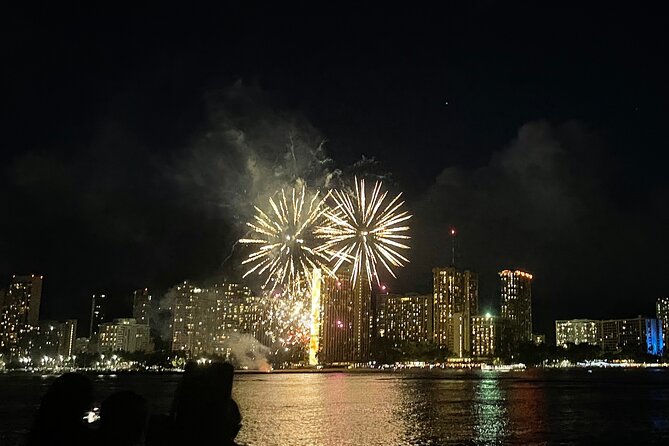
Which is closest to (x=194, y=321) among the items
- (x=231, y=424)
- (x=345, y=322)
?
(x=345, y=322)

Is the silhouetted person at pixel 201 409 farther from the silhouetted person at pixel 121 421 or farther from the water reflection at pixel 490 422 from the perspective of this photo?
the water reflection at pixel 490 422

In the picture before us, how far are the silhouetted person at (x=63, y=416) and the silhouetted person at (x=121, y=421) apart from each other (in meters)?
0.16

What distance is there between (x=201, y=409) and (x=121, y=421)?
70 centimetres

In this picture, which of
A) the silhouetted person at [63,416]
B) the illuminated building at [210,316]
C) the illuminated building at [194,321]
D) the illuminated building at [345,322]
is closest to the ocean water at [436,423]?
the silhouetted person at [63,416]

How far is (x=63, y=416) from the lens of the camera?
15.0 feet

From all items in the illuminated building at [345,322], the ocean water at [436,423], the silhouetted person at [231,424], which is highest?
the illuminated building at [345,322]

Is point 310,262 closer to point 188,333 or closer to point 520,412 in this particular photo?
point 520,412

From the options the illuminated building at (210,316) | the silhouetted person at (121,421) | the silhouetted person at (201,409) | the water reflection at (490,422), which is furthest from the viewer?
the illuminated building at (210,316)

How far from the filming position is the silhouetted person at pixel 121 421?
14.6 ft

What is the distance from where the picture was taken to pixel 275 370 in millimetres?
144000

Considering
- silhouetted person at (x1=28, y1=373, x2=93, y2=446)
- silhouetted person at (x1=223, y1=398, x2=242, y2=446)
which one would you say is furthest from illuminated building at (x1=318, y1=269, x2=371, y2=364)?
silhouetted person at (x1=28, y1=373, x2=93, y2=446)

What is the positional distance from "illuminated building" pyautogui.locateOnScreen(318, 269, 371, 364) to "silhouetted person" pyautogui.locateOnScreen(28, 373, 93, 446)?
435 feet

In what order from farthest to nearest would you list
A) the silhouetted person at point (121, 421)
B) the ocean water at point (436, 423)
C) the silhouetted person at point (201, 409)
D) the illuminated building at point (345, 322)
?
the illuminated building at point (345, 322), the ocean water at point (436, 423), the silhouetted person at point (201, 409), the silhouetted person at point (121, 421)

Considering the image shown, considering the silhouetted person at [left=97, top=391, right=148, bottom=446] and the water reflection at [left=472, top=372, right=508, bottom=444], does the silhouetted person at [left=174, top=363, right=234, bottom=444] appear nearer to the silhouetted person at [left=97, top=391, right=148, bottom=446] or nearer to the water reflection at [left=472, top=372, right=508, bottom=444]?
the silhouetted person at [left=97, top=391, right=148, bottom=446]
